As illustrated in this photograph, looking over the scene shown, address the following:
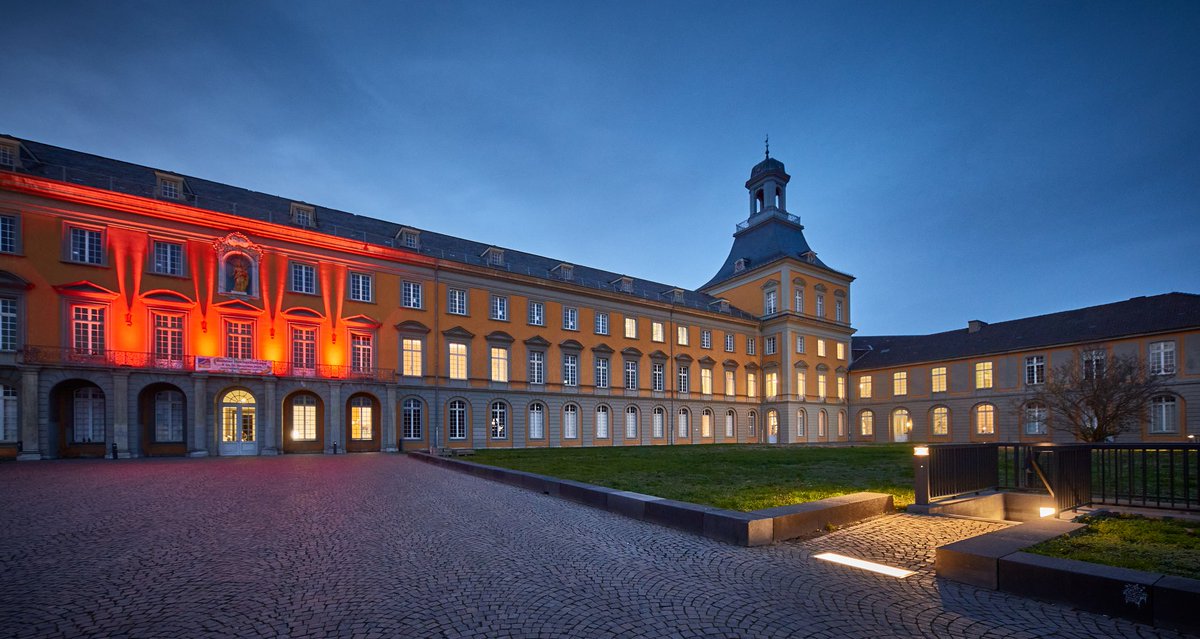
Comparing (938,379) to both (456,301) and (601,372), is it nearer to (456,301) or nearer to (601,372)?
(601,372)

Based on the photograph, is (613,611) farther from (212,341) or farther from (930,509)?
(212,341)

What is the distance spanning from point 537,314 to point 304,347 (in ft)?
49.1

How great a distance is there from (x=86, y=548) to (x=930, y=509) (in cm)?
1235

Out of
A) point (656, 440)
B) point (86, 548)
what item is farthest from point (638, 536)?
point (656, 440)

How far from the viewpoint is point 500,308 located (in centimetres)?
3762

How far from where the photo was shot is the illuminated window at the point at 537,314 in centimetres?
3894

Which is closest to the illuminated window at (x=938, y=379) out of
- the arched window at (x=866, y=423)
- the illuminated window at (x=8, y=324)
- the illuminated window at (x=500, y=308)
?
the arched window at (x=866, y=423)

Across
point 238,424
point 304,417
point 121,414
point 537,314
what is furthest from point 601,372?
point 121,414

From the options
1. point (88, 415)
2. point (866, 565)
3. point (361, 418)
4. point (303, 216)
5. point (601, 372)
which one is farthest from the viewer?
point (601, 372)

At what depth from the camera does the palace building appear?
2491 cm

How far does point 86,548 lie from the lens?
23.4 ft

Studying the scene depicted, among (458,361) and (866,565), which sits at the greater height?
(458,361)

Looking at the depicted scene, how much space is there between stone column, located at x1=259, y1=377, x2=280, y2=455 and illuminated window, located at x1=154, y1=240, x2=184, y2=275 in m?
7.08

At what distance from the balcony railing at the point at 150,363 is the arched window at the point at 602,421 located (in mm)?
16740
